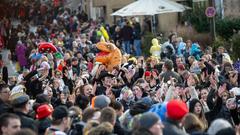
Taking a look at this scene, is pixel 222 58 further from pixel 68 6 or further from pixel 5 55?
pixel 68 6

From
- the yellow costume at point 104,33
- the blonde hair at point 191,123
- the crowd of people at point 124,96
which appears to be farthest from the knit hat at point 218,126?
the yellow costume at point 104,33

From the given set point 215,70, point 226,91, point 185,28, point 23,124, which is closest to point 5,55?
point 185,28

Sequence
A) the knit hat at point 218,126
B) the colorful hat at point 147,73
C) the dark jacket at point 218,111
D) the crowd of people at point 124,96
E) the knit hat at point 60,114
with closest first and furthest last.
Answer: the knit hat at point 218,126 < the crowd of people at point 124,96 < the knit hat at point 60,114 < the dark jacket at point 218,111 < the colorful hat at point 147,73

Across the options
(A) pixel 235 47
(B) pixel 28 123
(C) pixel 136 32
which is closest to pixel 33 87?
(B) pixel 28 123

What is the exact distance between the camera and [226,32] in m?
33.4

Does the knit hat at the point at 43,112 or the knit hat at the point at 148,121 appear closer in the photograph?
the knit hat at the point at 148,121

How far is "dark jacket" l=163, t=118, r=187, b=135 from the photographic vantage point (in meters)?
11.0

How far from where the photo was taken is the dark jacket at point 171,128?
1097 cm

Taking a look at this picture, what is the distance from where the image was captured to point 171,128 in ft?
Answer: 36.3

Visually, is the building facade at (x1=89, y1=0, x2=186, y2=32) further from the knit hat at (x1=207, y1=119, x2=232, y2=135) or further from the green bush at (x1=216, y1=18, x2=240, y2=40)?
the knit hat at (x1=207, y1=119, x2=232, y2=135)

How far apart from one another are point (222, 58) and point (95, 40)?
1219cm

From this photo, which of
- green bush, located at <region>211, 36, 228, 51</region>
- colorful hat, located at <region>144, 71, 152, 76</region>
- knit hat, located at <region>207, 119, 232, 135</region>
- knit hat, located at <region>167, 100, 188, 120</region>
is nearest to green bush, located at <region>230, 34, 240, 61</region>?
green bush, located at <region>211, 36, 228, 51</region>

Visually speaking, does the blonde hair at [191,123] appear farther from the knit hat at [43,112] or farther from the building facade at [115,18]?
the building facade at [115,18]

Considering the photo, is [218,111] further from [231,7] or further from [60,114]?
[231,7]
